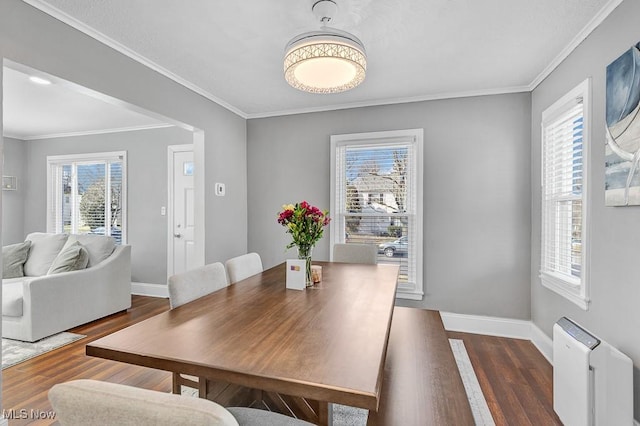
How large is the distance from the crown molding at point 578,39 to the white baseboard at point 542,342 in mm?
2378

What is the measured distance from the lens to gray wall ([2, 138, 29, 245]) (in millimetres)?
5137

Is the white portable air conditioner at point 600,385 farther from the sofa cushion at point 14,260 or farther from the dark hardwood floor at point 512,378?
the sofa cushion at point 14,260

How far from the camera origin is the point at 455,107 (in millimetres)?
3316

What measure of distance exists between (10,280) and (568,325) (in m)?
5.44

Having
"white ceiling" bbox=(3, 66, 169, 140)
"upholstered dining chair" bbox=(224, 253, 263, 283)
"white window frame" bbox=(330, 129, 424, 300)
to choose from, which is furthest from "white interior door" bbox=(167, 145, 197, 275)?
"white window frame" bbox=(330, 129, 424, 300)

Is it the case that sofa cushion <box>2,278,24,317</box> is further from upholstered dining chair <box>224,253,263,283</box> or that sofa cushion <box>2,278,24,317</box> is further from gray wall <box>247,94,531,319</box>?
gray wall <box>247,94,531,319</box>

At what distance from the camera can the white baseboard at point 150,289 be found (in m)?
4.53

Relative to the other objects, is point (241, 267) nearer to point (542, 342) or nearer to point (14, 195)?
point (542, 342)

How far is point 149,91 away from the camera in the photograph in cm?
267

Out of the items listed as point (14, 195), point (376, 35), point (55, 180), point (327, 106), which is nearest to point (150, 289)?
point (55, 180)

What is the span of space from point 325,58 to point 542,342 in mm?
3107

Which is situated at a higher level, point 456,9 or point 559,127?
point 456,9

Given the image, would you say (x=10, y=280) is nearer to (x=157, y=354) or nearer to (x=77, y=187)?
(x=77, y=187)

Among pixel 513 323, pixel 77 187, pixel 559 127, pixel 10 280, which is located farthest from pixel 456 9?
pixel 77 187
